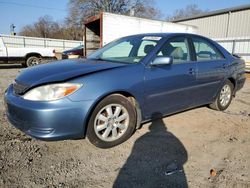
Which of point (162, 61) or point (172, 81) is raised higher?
point (162, 61)

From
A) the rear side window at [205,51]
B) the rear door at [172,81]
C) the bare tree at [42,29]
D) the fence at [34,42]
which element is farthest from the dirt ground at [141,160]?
the bare tree at [42,29]

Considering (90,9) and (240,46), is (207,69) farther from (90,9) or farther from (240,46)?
(90,9)

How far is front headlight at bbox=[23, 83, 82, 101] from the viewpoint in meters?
2.73

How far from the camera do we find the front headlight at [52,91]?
273cm

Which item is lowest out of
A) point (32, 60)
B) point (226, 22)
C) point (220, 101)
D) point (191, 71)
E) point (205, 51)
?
point (220, 101)

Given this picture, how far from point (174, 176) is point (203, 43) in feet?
9.30

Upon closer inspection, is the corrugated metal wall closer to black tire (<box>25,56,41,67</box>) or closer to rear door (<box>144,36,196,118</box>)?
black tire (<box>25,56,41,67</box>)

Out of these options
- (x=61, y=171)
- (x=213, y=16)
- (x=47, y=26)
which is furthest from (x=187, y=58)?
(x=47, y=26)

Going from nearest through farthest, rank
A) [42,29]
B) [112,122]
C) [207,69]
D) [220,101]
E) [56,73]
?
[56,73] < [112,122] < [207,69] < [220,101] < [42,29]

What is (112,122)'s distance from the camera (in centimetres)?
320

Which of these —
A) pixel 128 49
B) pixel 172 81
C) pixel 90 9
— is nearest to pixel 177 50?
pixel 172 81

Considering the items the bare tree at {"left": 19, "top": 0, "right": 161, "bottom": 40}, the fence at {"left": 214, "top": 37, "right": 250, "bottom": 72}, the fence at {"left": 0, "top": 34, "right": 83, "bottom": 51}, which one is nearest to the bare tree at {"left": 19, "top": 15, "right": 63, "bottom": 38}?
the bare tree at {"left": 19, "top": 0, "right": 161, "bottom": 40}

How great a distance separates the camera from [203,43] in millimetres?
4516

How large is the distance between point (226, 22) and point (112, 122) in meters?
20.2
